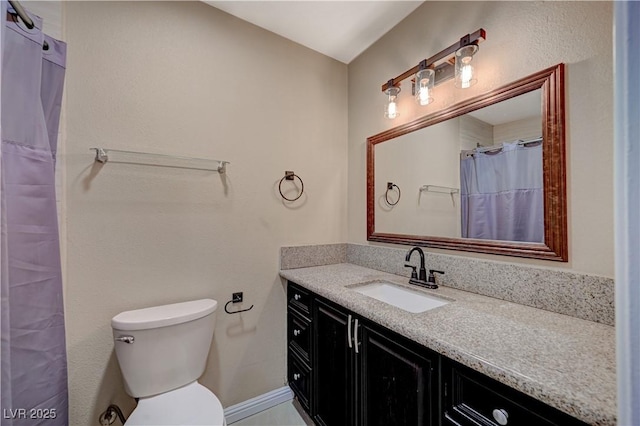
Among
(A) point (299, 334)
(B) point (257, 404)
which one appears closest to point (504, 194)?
(A) point (299, 334)

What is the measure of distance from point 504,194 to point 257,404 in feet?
6.33

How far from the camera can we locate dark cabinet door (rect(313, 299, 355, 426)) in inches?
49.9

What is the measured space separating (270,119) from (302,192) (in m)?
0.56

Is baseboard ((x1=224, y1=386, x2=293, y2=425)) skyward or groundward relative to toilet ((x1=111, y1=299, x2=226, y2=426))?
groundward

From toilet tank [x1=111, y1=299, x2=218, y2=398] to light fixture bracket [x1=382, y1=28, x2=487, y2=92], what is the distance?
1794 mm

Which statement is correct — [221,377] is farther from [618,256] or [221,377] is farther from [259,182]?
[618,256]

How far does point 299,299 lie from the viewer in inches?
67.5

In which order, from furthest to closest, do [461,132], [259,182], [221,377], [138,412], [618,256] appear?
[259,182]
[221,377]
[461,132]
[138,412]
[618,256]

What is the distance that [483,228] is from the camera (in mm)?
1348

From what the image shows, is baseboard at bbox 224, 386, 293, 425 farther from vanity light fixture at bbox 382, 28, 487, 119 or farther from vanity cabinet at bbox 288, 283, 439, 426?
vanity light fixture at bbox 382, 28, 487, 119

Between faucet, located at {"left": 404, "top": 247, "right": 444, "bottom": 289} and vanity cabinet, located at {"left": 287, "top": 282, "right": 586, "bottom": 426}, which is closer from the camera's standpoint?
vanity cabinet, located at {"left": 287, "top": 282, "right": 586, "bottom": 426}

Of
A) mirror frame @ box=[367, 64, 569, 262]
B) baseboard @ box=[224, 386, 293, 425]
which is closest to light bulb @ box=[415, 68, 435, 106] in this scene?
mirror frame @ box=[367, 64, 569, 262]

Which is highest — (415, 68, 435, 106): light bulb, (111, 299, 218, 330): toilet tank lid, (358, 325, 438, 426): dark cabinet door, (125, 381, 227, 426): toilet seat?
(415, 68, 435, 106): light bulb

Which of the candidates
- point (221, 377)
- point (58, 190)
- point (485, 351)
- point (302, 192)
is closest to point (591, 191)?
point (485, 351)
